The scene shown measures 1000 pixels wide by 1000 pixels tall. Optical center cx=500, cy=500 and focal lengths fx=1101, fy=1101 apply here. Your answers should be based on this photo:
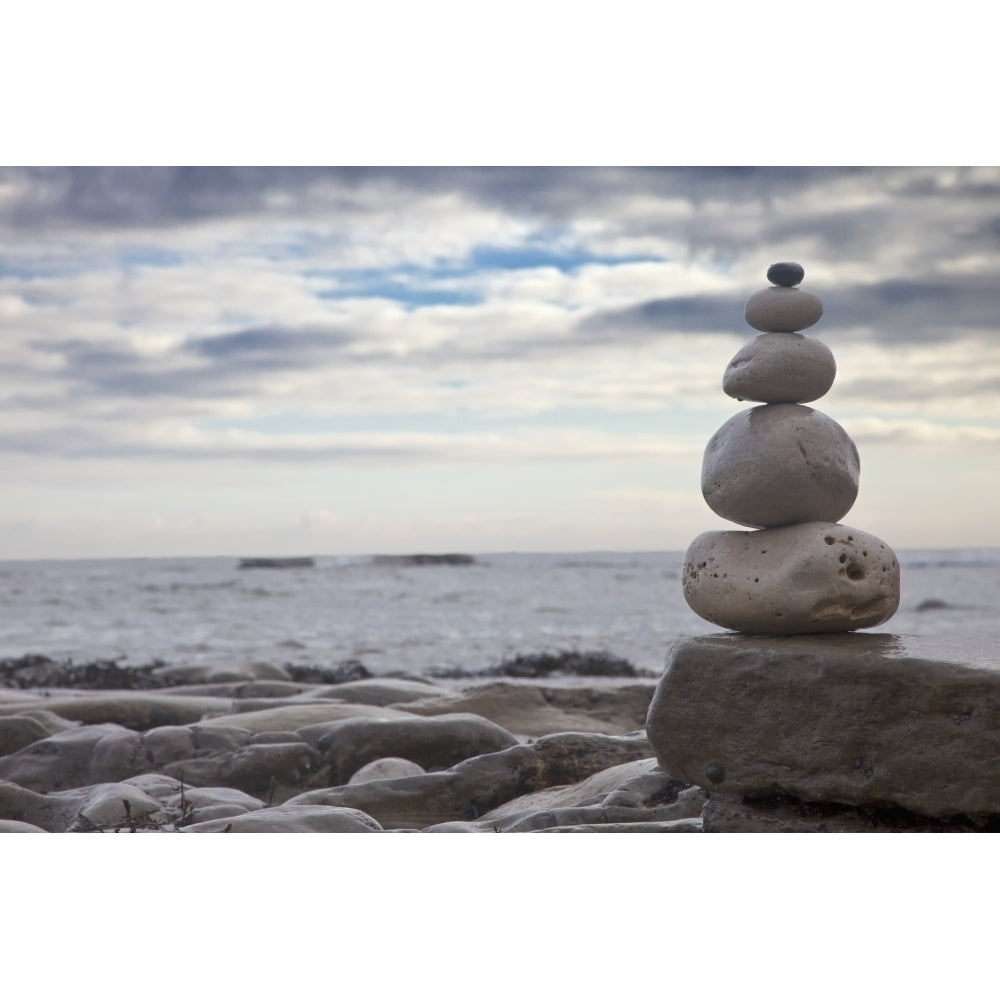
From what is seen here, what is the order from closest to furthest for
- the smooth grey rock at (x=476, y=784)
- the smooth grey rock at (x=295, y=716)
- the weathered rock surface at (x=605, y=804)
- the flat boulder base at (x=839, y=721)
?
1. the flat boulder base at (x=839, y=721)
2. the weathered rock surface at (x=605, y=804)
3. the smooth grey rock at (x=476, y=784)
4. the smooth grey rock at (x=295, y=716)

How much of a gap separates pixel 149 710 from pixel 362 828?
156 inches

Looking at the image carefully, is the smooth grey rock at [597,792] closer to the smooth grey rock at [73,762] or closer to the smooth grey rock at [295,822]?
the smooth grey rock at [295,822]

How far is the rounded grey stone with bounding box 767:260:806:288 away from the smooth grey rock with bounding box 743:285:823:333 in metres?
0.03

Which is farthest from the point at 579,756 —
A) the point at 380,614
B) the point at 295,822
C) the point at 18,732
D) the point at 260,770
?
the point at 380,614

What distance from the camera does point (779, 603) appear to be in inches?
159

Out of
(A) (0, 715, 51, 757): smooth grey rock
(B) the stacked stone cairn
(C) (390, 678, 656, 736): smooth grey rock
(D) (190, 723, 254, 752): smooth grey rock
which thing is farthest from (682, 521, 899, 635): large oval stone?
(A) (0, 715, 51, 757): smooth grey rock

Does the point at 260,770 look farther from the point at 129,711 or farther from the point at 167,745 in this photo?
the point at 129,711

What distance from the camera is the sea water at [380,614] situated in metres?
15.1

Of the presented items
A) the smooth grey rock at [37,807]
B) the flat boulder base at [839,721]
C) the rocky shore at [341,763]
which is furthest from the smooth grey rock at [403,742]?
the flat boulder base at [839,721]

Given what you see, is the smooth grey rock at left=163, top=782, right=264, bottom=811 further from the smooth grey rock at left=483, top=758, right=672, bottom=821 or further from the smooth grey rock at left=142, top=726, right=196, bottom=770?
the smooth grey rock at left=483, top=758, right=672, bottom=821

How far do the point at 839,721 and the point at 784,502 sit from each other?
831 millimetres

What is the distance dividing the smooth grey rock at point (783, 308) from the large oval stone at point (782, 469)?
1.05 ft

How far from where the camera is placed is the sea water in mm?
15086

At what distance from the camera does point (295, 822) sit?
430 centimetres
